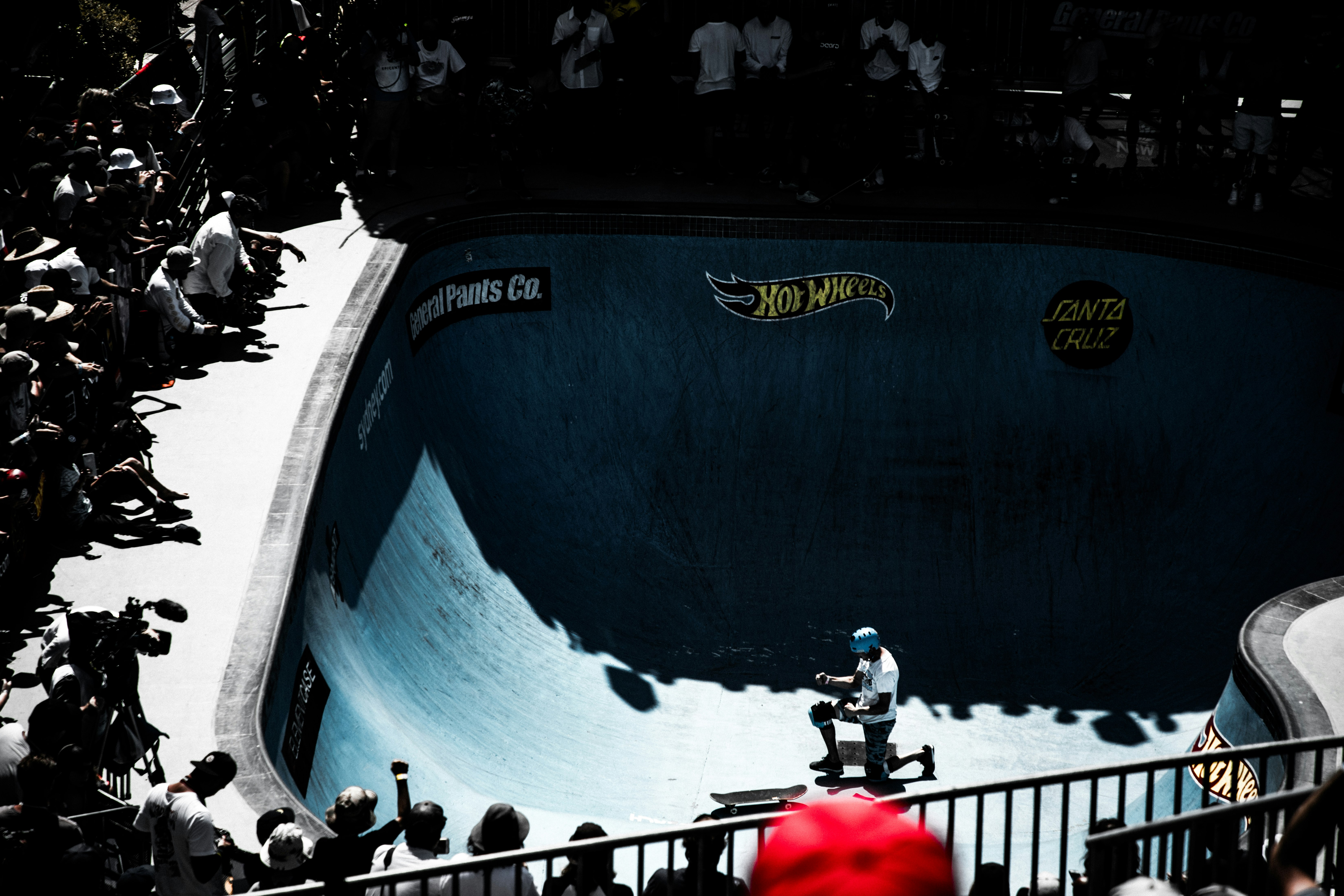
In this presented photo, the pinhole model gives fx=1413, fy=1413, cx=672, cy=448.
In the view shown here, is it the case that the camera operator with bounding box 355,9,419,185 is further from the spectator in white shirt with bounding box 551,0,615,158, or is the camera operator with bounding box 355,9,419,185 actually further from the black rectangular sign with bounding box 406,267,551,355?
the black rectangular sign with bounding box 406,267,551,355

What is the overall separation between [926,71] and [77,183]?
926 cm

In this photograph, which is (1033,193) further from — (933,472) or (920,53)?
(933,472)

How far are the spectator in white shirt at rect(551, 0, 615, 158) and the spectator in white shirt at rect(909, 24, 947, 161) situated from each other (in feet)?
11.3

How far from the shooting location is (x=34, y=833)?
213 inches

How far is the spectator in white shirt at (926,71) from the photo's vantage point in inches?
629

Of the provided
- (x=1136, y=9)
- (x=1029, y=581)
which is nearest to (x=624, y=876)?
(x=1029, y=581)

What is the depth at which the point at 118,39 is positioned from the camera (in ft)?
51.5

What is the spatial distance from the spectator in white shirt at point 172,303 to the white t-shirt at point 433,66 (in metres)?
4.97

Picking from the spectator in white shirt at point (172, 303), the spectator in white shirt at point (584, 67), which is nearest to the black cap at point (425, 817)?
the spectator in white shirt at point (172, 303)

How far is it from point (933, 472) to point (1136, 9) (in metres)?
6.97

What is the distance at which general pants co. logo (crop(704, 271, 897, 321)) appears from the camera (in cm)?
1487

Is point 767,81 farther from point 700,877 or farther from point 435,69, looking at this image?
point 700,877

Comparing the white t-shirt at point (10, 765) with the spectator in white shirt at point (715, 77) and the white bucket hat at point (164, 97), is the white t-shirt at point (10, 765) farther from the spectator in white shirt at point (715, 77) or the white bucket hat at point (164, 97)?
the spectator in white shirt at point (715, 77)

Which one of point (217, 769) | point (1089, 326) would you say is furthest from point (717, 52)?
point (217, 769)
